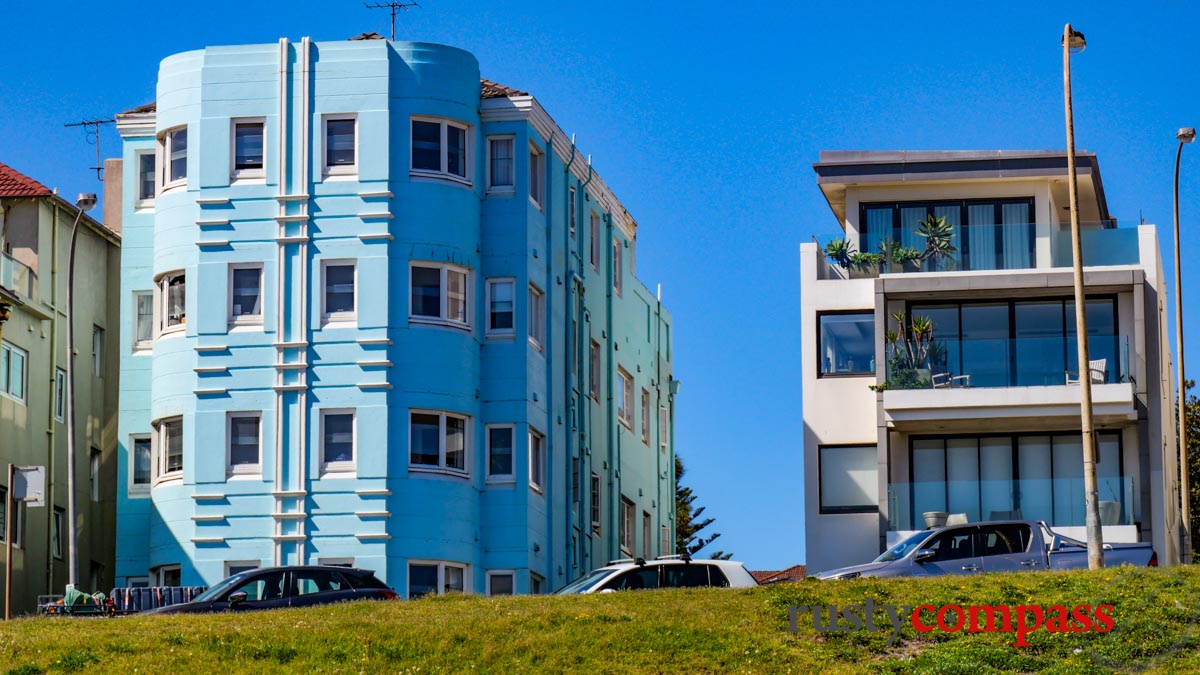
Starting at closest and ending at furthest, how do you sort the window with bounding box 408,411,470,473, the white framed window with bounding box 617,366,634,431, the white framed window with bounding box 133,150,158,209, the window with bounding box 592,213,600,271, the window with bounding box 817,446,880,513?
1. the window with bounding box 408,411,470,473
2. the window with bounding box 817,446,880,513
3. the white framed window with bounding box 133,150,158,209
4. the window with bounding box 592,213,600,271
5. the white framed window with bounding box 617,366,634,431

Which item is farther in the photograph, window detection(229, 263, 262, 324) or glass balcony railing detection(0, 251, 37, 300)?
glass balcony railing detection(0, 251, 37, 300)

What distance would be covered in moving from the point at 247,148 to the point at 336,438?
7.07 m

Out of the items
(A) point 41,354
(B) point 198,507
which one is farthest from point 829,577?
(A) point 41,354

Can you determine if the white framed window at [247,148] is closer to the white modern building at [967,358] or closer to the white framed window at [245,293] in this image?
the white framed window at [245,293]

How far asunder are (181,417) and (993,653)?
24.9 metres

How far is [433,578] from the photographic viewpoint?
171 ft

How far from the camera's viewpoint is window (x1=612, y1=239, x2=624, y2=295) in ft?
216

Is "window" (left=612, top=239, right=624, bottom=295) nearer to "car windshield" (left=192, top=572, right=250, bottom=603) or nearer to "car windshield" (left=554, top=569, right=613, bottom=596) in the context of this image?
"car windshield" (left=554, top=569, right=613, bottom=596)

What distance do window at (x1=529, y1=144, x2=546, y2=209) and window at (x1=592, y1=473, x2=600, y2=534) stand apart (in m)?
7.93

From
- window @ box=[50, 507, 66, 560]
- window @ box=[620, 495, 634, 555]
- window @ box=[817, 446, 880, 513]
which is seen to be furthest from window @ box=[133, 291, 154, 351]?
window @ box=[817, 446, 880, 513]

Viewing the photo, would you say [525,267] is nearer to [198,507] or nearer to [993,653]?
[198,507]

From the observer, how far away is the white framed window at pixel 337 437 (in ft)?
172

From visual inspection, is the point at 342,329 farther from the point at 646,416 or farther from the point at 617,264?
the point at 646,416

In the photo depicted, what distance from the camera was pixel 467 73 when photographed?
54969 millimetres
